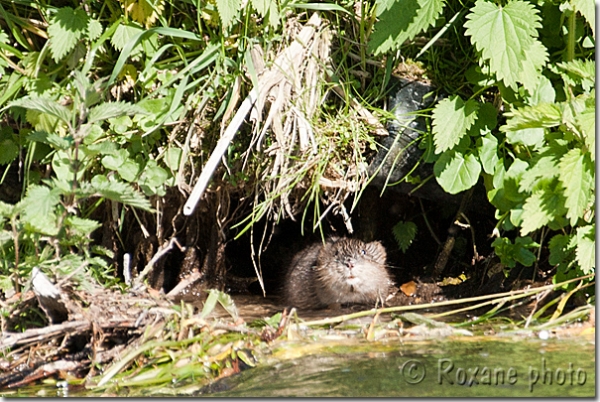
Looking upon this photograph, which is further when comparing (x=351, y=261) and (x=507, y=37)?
(x=351, y=261)

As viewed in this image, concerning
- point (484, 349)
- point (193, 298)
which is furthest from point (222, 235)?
point (484, 349)

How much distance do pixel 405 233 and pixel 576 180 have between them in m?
2.08

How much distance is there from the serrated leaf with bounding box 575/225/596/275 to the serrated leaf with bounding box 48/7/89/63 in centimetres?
276

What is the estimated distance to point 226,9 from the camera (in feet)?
13.8

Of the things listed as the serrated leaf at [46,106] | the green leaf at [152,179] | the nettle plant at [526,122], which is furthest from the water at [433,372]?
the serrated leaf at [46,106]

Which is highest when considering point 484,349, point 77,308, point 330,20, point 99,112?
point 330,20

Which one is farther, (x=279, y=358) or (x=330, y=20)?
(x=330, y=20)

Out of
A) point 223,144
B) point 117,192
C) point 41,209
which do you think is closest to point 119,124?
point 223,144

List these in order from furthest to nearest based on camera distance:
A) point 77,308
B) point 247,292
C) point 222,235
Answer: point 247,292, point 222,235, point 77,308

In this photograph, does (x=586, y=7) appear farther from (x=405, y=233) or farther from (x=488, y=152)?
(x=405, y=233)

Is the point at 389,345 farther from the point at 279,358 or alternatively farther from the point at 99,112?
the point at 99,112

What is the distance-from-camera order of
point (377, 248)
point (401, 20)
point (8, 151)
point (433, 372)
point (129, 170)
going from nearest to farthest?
point (433, 372), point (401, 20), point (129, 170), point (8, 151), point (377, 248)

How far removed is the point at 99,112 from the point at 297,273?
8.97ft

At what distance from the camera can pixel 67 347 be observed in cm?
381
